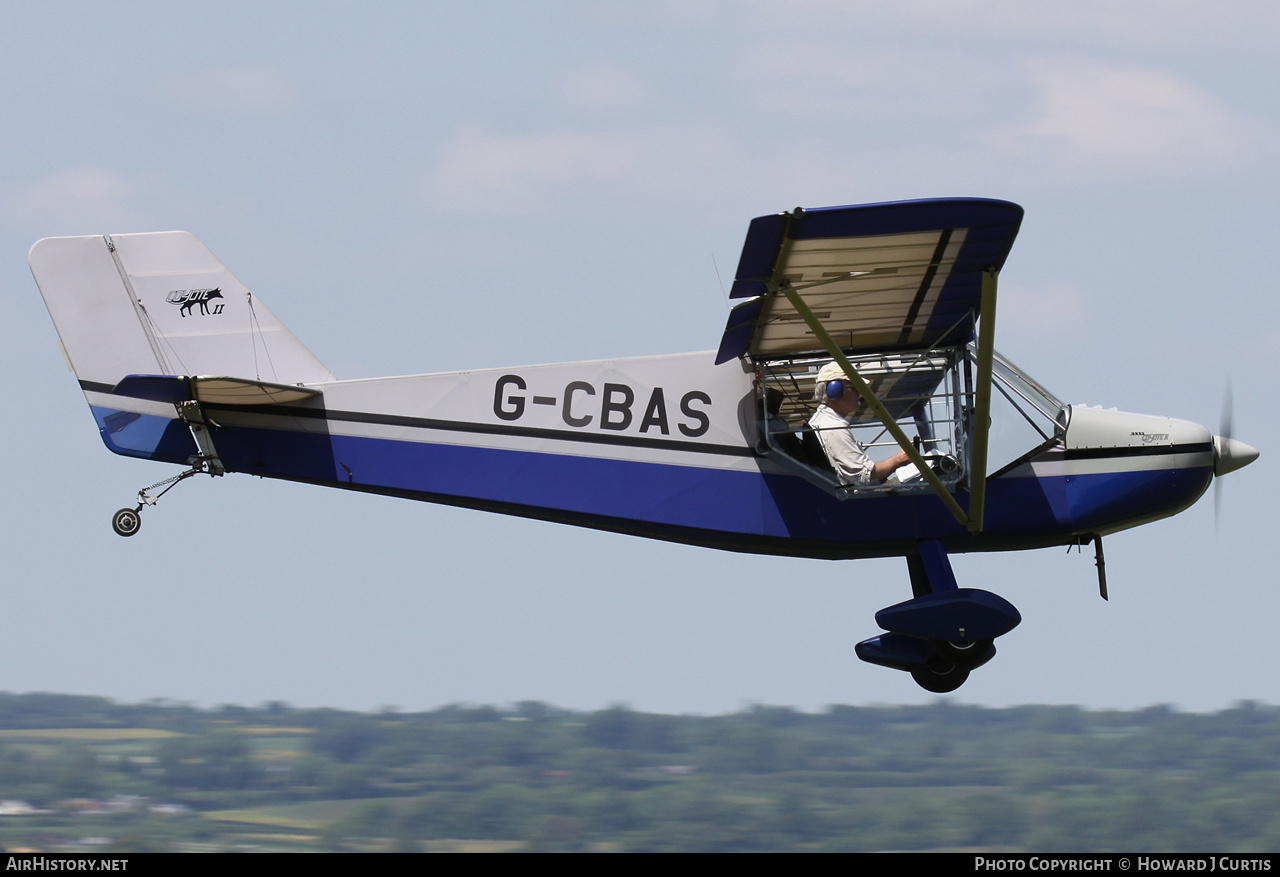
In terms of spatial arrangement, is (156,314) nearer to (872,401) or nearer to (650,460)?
(650,460)

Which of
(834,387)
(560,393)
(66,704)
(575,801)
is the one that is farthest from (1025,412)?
(66,704)

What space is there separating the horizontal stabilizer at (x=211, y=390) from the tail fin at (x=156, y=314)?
356mm

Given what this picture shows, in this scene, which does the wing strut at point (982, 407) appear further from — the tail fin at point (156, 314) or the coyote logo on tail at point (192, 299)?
the coyote logo on tail at point (192, 299)

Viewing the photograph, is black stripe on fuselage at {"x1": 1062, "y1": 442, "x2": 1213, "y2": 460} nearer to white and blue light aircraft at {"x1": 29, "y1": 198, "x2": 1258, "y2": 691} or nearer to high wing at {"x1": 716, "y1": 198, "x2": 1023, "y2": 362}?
white and blue light aircraft at {"x1": 29, "y1": 198, "x2": 1258, "y2": 691}

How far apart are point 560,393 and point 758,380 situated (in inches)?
56.1

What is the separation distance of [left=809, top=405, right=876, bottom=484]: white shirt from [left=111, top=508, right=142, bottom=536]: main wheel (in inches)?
193

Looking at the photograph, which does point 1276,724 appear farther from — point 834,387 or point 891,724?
point 834,387

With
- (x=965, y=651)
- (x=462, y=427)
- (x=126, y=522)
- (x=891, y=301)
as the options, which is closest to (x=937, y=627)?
(x=965, y=651)

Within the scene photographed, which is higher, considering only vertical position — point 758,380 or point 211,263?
point 211,263

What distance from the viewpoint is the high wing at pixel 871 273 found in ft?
26.0

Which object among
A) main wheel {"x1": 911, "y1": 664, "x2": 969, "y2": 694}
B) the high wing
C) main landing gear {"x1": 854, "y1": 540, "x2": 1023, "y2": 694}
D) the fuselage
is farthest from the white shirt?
main wheel {"x1": 911, "y1": 664, "x2": 969, "y2": 694}

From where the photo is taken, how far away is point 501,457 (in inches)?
395

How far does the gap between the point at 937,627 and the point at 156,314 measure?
20.3ft
